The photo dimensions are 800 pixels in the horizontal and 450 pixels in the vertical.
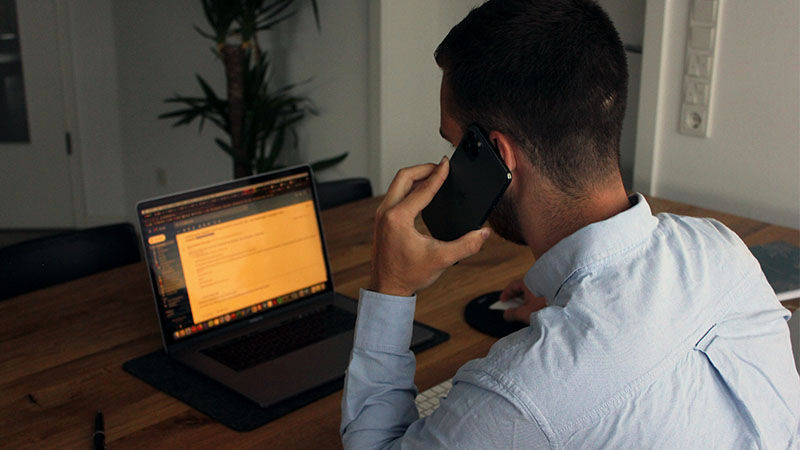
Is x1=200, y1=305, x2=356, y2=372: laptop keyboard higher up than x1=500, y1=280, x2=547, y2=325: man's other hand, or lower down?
lower down

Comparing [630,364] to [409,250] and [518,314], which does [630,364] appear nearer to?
[409,250]

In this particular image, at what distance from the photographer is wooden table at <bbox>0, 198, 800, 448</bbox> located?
1396 millimetres

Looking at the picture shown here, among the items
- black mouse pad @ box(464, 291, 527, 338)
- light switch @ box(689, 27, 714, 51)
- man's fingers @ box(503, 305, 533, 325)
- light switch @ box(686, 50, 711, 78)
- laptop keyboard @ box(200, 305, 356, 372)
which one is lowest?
laptop keyboard @ box(200, 305, 356, 372)

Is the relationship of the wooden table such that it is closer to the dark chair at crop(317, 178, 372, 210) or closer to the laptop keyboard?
the laptop keyboard

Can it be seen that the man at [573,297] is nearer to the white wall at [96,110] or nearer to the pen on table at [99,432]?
the pen on table at [99,432]

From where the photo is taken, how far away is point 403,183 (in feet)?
4.27

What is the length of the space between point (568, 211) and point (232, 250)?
2.62 ft

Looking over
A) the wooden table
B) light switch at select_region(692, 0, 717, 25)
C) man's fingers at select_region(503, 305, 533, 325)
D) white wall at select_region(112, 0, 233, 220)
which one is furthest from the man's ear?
white wall at select_region(112, 0, 233, 220)

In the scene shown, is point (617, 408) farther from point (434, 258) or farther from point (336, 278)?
point (336, 278)

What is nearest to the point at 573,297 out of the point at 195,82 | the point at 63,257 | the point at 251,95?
the point at 63,257

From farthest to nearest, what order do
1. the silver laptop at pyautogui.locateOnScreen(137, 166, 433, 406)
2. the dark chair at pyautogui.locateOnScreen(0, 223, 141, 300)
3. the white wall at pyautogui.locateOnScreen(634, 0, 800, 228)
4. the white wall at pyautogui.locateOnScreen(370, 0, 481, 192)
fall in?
the white wall at pyautogui.locateOnScreen(370, 0, 481, 192) < the white wall at pyautogui.locateOnScreen(634, 0, 800, 228) < the dark chair at pyautogui.locateOnScreen(0, 223, 141, 300) < the silver laptop at pyautogui.locateOnScreen(137, 166, 433, 406)

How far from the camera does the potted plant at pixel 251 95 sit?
382 cm

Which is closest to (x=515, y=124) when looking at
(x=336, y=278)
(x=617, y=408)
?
(x=617, y=408)

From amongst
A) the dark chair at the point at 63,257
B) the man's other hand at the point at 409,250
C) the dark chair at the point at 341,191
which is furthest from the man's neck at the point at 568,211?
the dark chair at the point at 341,191
